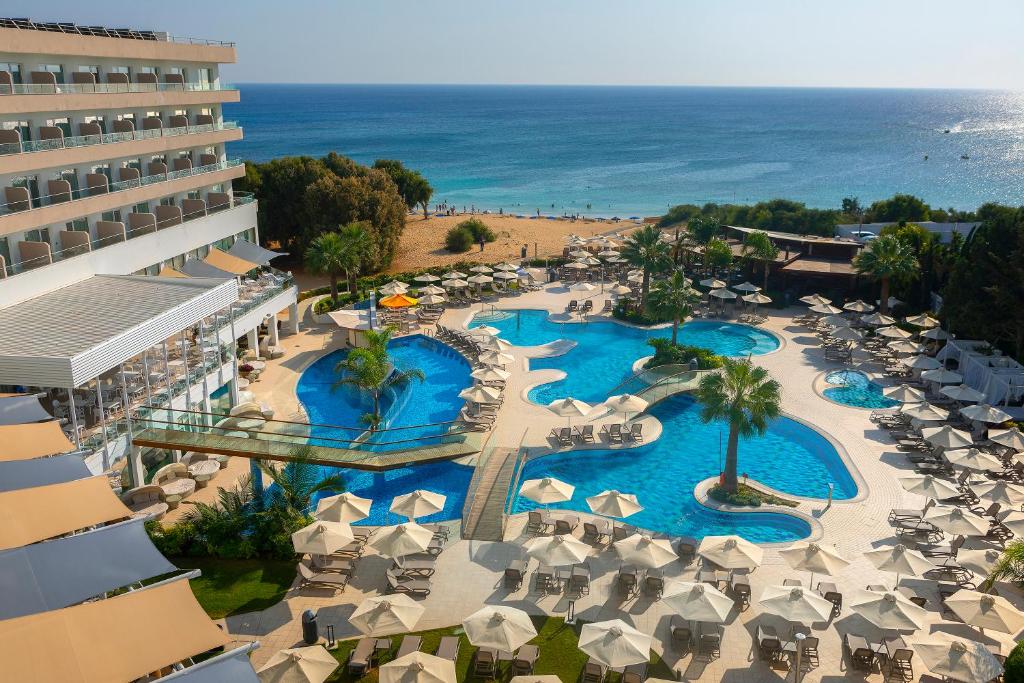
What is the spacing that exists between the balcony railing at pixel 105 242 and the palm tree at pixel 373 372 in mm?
10078

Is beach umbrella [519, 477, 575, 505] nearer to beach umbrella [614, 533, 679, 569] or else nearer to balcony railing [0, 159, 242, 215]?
beach umbrella [614, 533, 679, 569]

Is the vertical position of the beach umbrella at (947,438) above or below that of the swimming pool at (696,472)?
above

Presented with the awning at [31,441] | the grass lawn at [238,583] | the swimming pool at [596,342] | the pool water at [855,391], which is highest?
the awning at [31,441]

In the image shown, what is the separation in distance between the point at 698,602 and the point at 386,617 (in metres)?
6.62

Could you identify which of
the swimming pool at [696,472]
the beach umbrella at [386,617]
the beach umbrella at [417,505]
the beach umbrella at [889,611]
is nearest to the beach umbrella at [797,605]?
the beach umbrella at [889,611]

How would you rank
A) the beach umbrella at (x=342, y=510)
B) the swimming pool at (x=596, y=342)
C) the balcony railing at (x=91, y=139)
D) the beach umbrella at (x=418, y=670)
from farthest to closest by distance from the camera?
the swimming pool at (x=596, y=342), the balcony railing at (x=91, y=139), the beach umbrella at (x=342, y=510), the beach umbrella at (x=418, y=670)

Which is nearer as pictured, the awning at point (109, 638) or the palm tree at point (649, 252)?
the awning at point (109, 638)

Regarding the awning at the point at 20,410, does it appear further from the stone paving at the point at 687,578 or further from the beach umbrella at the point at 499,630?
the beach umbrella at the point at 499,630

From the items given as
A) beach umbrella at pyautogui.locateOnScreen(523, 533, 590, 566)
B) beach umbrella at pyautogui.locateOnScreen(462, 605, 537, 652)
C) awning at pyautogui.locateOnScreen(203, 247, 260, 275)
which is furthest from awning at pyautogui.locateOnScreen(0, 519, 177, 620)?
awning at pyautogui.locateOnScreen(203, 247, 260, 275)

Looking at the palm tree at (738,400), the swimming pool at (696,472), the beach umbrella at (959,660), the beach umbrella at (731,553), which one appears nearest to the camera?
the beach umbrella at (959,660)

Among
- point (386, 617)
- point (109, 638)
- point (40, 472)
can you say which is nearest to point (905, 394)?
point (386, 617)

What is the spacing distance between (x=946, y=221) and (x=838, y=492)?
3880cm

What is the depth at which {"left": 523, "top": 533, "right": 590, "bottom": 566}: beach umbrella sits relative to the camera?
1886 centimetres

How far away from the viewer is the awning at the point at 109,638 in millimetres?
11633
